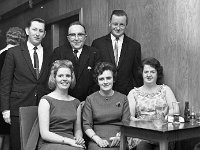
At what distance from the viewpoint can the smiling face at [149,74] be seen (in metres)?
3.79

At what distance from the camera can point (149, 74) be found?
3.79 meters

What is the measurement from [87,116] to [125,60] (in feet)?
2.95

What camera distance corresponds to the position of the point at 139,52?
4211 mm

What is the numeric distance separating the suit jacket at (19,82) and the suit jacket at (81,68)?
298 millimetres

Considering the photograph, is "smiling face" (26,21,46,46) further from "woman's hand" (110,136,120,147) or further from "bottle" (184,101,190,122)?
"bottle" (184,101,190,122)

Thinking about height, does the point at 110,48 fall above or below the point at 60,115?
above

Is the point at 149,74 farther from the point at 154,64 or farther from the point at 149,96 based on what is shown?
the point at 149,96

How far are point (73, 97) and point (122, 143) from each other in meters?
0.72

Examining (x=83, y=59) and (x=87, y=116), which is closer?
(x=87, y=116)

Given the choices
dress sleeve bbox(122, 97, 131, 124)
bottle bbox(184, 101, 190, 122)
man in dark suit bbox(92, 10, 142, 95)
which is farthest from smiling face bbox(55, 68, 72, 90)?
bottle bbox(184, 101, 190, 122)

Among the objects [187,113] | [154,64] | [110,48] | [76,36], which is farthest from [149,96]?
[76,36]

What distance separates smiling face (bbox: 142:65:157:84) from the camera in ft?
12.4

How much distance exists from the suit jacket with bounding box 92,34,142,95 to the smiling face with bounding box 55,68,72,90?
75cm

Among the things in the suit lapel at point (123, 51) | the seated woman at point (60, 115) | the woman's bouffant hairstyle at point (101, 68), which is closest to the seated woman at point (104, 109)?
the woman's bouffant hairstyle at point (101, 68)
